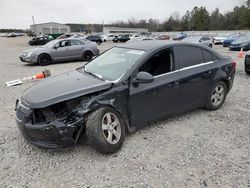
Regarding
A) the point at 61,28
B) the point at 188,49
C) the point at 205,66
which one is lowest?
the point at 61,28

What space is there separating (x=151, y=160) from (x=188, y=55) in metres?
2.17

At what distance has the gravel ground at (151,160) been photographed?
2.92 m

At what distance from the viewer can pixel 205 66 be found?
185 inches

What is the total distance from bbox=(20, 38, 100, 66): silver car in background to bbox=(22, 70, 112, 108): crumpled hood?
9.17 metres

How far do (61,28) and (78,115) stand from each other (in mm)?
101812

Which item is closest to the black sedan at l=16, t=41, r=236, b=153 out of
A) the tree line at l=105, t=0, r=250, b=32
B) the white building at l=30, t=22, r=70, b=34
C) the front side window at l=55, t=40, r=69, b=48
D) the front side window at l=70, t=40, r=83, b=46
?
the front side window at l=55, t=40, r=69, b=48

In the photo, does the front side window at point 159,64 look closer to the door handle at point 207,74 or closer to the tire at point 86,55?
the door handle at point 207,74

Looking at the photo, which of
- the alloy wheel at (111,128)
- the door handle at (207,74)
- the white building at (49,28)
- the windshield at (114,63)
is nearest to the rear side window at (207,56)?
the door handle at (207,74)

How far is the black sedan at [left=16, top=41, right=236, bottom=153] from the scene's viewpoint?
3.22m

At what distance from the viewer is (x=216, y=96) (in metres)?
5.04

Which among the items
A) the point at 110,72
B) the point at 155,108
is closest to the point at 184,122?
the point at 155,108

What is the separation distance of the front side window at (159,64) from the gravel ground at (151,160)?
3.24 feet

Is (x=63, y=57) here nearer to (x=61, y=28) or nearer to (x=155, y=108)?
(x=155, y=108)

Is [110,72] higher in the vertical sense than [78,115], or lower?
higher
